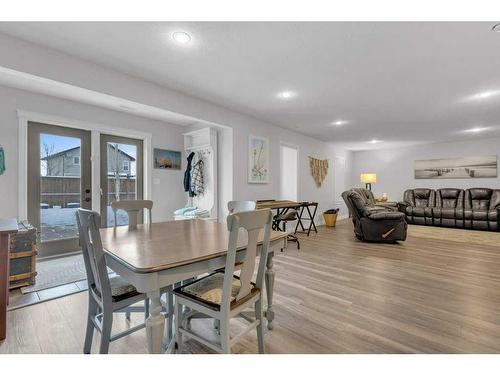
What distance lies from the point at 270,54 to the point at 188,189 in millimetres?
2862

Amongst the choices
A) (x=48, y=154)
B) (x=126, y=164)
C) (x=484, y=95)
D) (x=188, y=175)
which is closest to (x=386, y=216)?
(x=484, y=95)

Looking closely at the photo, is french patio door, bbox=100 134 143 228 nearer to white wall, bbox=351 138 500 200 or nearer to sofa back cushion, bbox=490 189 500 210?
white wall, bbox=351 138 500 200

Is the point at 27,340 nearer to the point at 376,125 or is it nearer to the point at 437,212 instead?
the point at 376,125

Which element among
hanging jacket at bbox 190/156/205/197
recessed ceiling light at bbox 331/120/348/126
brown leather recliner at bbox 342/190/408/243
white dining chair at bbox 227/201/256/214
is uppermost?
recessed ceiling light at bbox 331/120/348/126

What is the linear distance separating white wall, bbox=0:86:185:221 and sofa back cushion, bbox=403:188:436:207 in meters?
6.24

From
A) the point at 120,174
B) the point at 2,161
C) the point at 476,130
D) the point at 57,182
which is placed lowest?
the point at 57,182

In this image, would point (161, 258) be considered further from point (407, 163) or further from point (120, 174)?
point (407, 163)

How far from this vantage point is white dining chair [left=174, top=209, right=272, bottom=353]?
1.20 metres

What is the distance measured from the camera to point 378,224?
14.2 feet

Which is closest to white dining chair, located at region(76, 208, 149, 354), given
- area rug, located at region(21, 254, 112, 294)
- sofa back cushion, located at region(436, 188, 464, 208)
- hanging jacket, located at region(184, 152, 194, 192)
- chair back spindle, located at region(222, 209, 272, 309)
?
chair back spindle, located at region(222, 209, 272, 309)

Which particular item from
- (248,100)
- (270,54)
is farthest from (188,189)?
(270,54)

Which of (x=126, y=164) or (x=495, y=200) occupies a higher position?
(x=126, y=164)

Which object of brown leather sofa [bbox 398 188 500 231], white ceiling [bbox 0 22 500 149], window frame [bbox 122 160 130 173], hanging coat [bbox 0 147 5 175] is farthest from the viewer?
brown leather sofa [bbox 398 188 500 231]

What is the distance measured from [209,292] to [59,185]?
3319 mm
